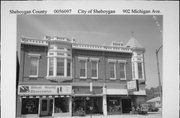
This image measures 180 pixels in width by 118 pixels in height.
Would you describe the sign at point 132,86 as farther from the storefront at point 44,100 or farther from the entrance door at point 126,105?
the storefront at point 44,100

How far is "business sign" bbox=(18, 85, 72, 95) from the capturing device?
9.59 meters

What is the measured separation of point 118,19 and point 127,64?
2.84 m

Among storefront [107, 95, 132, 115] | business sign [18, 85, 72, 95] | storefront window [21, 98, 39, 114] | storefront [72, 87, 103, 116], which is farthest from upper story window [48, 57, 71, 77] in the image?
storefront [107, 95, 132, 115]

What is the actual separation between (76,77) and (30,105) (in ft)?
6.80

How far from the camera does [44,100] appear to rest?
32.6 ft

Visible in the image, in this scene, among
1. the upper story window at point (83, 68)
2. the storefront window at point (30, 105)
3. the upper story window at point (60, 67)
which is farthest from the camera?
the upper story window at point (83, 68)

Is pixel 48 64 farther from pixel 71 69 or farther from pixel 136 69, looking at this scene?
pixel 136 69

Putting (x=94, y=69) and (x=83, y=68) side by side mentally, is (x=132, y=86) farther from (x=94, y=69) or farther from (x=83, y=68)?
(x=83, y=68)

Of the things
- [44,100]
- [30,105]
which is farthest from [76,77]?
[30,105]

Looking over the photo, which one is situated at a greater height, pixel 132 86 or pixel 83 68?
pixel 83 68

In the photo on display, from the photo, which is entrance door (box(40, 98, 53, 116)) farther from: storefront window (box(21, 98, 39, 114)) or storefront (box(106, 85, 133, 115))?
storefront (box(106, 85, 133, 115))

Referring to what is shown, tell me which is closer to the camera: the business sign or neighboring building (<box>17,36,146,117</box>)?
the business sign

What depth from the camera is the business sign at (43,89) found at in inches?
377

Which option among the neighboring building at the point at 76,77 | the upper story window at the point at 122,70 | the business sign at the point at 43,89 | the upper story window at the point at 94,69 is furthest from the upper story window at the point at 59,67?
the upper story window at the point at 122,70
